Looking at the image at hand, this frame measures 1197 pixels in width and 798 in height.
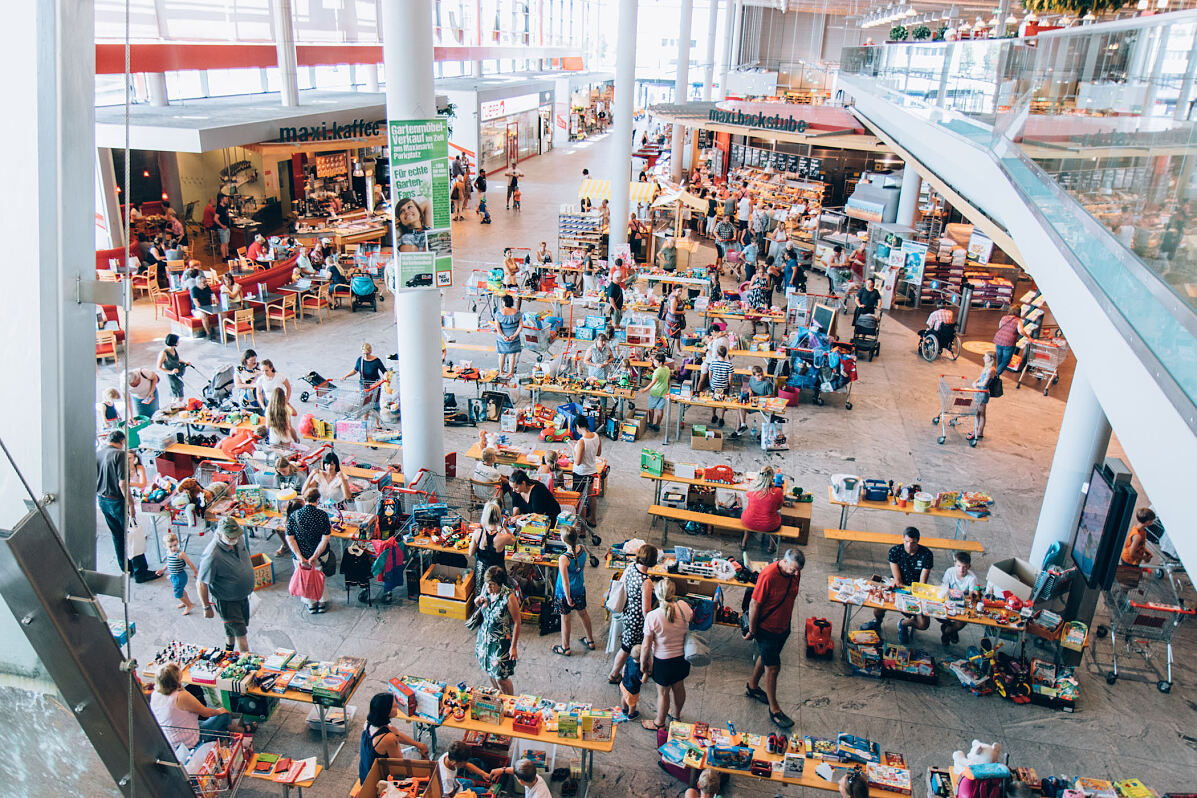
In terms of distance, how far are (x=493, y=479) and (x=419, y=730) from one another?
11.0 ft

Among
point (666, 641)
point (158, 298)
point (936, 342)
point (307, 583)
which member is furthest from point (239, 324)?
point (936, 342)

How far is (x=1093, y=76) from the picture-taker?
658 centimetres

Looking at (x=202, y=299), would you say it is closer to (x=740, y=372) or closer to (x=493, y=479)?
(x=493, y=479)

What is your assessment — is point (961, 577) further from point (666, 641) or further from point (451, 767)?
point (451, 767)

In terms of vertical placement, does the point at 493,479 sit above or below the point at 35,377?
below

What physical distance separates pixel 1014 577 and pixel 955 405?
497 cm

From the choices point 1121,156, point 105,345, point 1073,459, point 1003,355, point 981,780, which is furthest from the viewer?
point 1003,355

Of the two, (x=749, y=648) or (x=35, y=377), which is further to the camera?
(x=749, y=648)

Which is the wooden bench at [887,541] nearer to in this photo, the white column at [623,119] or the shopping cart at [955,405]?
the shopping cart at [955,405]

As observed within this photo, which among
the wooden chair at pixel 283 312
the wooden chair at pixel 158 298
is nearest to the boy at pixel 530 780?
the wooden chair at pixel 283 312

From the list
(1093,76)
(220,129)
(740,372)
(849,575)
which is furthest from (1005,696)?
(220,129)

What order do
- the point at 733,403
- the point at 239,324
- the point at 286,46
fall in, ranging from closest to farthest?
the point at 733,403 → the point at 239,324 → the point at 286,46

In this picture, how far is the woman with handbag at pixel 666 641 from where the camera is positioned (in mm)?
6641

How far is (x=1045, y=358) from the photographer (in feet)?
49.0
